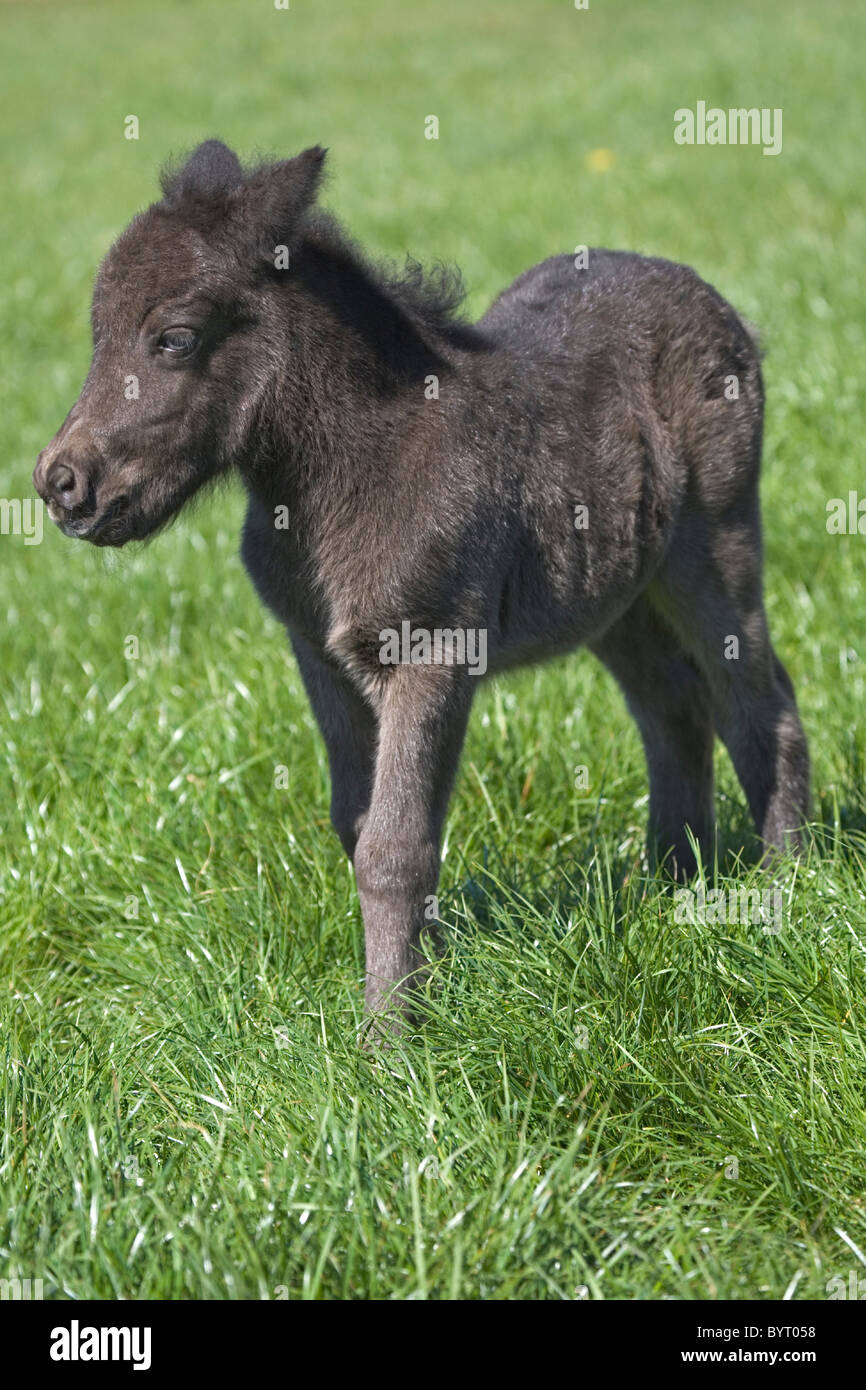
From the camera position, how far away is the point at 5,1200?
290 cm

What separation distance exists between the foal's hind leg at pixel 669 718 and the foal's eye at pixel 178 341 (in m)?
1.82

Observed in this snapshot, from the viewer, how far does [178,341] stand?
346cm

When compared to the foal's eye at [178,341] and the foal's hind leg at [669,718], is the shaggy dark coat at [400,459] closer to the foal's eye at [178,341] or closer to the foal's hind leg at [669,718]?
the foal's eye at [178,341]

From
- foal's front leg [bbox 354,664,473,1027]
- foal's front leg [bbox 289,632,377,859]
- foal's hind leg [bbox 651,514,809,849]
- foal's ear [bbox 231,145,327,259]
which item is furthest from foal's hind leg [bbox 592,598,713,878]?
foal's ear [bbox 231,145,327,259]

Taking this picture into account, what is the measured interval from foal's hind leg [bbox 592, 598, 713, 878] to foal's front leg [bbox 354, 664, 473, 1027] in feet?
3.90

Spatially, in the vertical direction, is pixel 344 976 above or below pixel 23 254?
below

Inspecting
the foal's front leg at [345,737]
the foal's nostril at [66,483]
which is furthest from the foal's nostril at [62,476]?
the foal's front leg at [345,737]

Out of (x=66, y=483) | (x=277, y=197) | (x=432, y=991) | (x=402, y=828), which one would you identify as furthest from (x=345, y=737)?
(x=277, y=197)

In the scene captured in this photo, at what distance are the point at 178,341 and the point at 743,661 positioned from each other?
2063mm

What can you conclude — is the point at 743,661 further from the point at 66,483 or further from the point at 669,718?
the point at 66,483

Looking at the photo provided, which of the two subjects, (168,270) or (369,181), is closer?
(168,270)

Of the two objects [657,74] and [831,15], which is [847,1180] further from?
[831,15]
